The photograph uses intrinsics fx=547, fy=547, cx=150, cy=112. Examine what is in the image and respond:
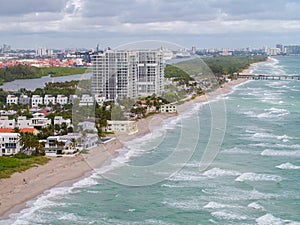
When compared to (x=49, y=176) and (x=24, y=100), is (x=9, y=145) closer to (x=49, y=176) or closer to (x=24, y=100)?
(x=49, y=176)

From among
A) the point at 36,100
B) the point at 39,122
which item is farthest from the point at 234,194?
the point at 36,100

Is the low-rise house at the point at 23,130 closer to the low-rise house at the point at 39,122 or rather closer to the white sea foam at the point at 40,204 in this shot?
the low-rise house at the point at 39,122

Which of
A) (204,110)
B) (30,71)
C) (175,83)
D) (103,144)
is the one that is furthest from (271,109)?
(30,71)

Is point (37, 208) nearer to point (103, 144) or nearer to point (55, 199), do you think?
point (55, 199)

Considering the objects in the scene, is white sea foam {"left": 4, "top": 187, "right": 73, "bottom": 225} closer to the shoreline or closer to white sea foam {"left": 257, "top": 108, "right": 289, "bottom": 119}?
the shoreline

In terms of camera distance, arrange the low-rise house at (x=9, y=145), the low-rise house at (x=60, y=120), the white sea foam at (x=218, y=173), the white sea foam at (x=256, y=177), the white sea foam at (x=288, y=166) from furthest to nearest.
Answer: the low-rise house at (x=60, y=120) → the low-rise house at (x=9, y=145) → the white sea foam at (x=288, y=166) → the white sea foam at (x=218, y=173) → the white sea foam at (x=256, y=177)

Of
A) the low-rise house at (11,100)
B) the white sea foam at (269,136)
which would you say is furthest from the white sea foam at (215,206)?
the low-rise house at (11,100)
